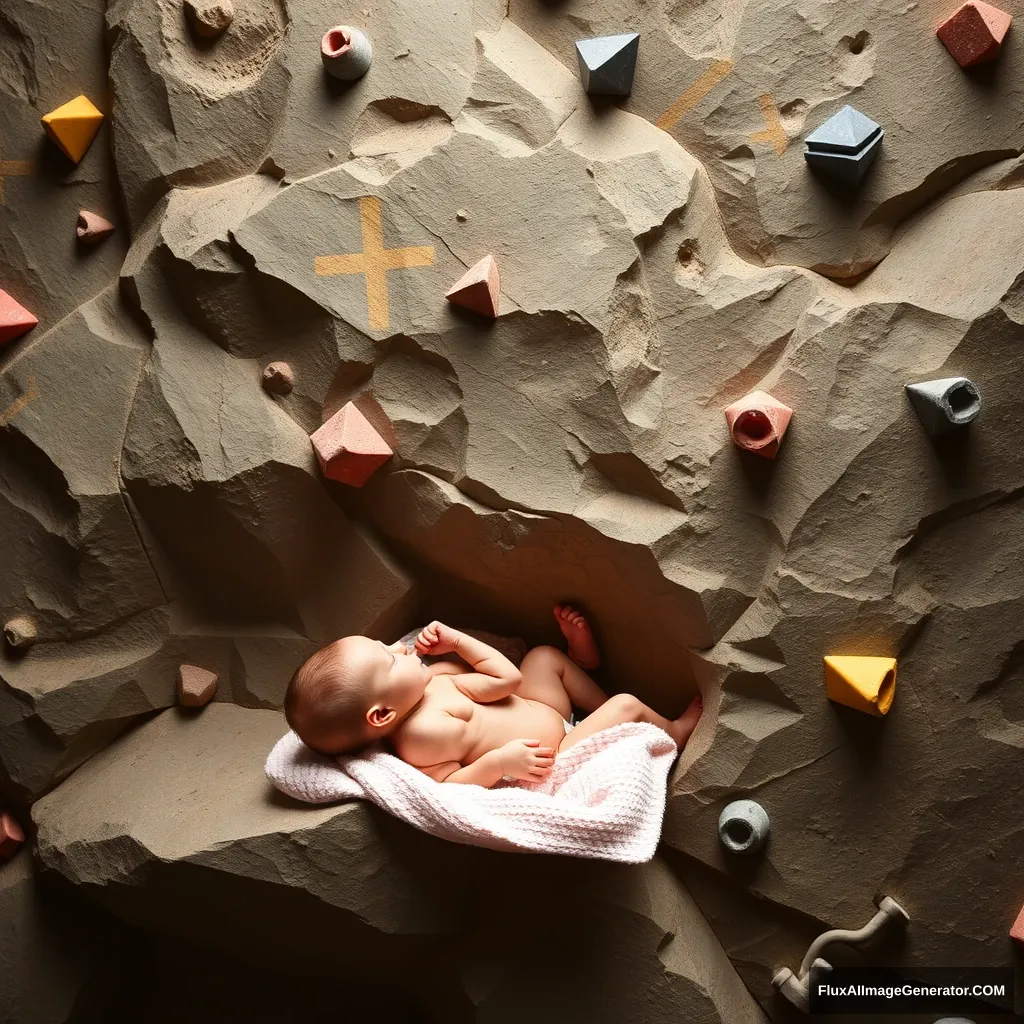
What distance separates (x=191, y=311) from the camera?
6.97 feet

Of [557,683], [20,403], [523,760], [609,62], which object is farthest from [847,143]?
[20,403]

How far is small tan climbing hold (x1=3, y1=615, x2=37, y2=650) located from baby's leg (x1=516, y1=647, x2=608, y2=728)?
3.09 feet

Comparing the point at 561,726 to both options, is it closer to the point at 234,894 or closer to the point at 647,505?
the point at 647,505

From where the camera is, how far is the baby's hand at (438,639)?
6.68 ft

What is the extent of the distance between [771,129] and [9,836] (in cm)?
192

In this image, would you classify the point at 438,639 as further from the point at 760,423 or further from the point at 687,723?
the point at 760,423

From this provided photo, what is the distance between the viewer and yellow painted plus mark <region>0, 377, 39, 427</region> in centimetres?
219

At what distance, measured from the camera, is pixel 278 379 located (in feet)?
6.82

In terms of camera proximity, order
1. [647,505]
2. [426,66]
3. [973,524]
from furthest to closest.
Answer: [426,66] < [647,505] < [973,524]

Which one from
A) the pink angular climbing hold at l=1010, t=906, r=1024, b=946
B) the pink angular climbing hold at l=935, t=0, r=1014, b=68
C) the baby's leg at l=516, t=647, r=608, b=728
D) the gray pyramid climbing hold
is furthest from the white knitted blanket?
the pink angular climbing hold at l=935, t=0, r=1014, b=68

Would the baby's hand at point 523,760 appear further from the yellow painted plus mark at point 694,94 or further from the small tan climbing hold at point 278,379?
the yellow painted plus mark at point 694,94

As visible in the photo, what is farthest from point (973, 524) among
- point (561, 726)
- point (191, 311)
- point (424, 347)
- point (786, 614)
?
point (191, 311)

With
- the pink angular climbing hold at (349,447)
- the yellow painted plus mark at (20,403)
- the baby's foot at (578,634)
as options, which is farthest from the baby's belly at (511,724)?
the yellow painted plus mark at (20,403)

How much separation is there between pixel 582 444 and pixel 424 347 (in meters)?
0.33
